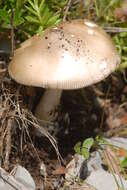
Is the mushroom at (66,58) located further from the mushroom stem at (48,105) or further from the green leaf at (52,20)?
the mushroom stem at (48,105)

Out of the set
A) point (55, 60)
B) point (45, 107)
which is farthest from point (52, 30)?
point (45, 107)

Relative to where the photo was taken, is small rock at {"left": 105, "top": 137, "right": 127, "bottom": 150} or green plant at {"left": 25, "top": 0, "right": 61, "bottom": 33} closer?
green plant at {"left": 25, "top": 0, "right": 61, "bottom": 33}

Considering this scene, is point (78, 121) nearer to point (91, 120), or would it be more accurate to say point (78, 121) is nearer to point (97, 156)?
point (91, 120)

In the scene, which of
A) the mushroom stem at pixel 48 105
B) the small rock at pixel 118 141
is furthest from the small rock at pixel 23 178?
the small rock at pixel 118 141

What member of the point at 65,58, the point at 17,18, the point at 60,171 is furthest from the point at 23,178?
the point at 17,18

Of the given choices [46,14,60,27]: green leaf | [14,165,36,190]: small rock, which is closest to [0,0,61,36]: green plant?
[46,14,60,27]: green leaf

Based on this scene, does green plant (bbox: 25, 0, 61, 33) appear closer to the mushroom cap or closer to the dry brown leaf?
the mushroom cap
